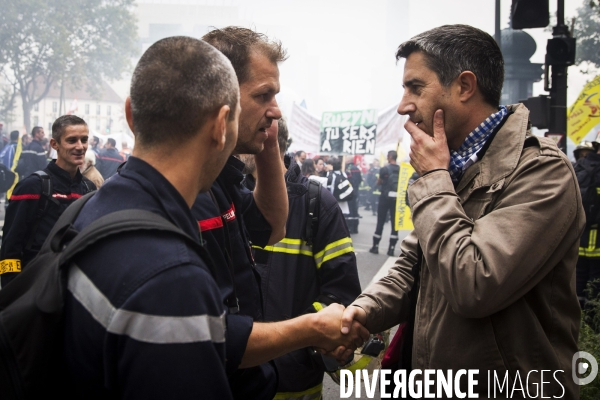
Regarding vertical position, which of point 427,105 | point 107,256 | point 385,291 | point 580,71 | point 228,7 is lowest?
point 385,291

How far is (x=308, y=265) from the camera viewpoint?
3336 mm

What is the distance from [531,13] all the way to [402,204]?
664 cm

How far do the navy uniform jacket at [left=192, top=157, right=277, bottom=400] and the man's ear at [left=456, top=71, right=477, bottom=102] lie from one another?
0.92 metres

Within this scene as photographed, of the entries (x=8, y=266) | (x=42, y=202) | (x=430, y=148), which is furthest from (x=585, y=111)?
(x=8, y=266)

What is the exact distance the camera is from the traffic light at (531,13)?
23.0 ft

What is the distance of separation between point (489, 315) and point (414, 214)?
1.43 feet

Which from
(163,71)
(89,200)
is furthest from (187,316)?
(163,71)

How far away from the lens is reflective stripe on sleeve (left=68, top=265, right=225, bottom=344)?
119 centimetres

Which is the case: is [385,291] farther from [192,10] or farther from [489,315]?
[192,10]

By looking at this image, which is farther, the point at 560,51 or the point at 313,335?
the point at 560,51

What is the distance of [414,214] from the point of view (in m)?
2.15

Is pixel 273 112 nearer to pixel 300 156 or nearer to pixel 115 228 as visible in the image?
pixel 115 228

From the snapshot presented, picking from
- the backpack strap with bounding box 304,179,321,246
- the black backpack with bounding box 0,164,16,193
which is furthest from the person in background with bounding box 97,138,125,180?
the backpack strap with bounding box 304,179,321,246

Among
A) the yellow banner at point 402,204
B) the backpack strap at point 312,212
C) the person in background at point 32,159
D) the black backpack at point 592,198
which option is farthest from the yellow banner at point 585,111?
the person in background at point 32,159
